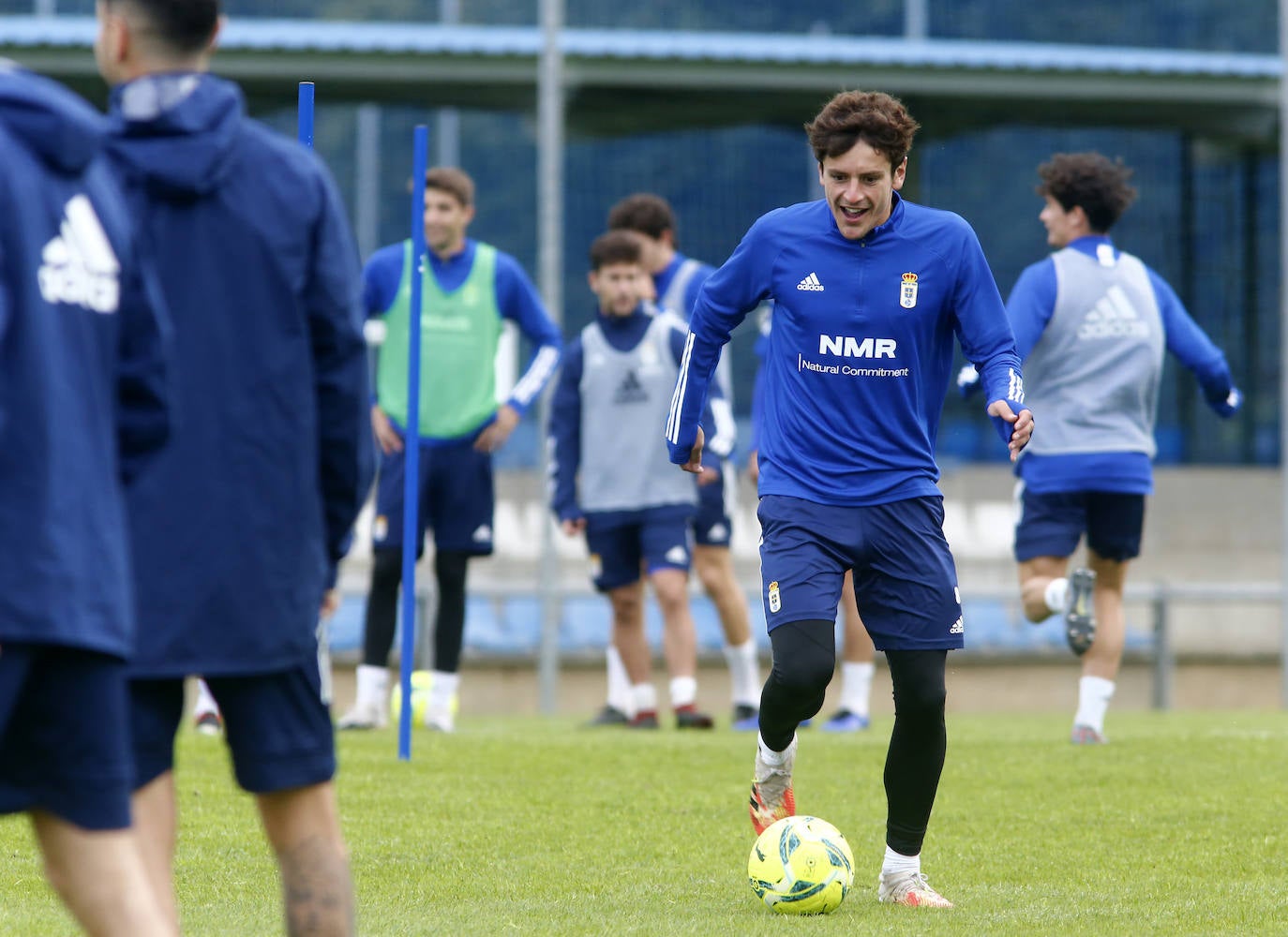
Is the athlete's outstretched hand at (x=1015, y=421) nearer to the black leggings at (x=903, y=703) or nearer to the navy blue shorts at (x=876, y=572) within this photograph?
the navy blue shorts at (x=876, y=572)

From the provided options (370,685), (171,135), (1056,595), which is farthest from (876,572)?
(370,685)

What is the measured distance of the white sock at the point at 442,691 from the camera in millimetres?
9445

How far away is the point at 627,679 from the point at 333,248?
717cm

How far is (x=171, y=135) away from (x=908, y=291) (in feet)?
8.16

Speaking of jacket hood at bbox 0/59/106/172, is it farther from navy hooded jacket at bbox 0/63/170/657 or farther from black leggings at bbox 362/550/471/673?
black leggings at bbox 362/550/471/673

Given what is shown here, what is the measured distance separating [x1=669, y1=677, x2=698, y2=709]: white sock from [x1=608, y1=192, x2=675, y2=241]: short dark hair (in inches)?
90.7

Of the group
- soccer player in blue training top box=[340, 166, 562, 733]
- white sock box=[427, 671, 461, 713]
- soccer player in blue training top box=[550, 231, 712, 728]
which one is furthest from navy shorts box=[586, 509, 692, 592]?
white sock box=[427, 671, 461, 713]

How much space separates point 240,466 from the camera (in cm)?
320

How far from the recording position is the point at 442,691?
9.50m

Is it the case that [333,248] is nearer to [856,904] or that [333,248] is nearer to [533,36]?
[856,904]

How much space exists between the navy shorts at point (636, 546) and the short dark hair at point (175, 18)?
6.69 m

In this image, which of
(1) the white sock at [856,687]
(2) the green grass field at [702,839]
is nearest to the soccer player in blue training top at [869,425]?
(2) the green grass field at [702,839]

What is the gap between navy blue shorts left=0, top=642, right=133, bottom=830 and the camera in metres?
2.81

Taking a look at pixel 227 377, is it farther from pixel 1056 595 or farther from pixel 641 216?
pixel 641 216
